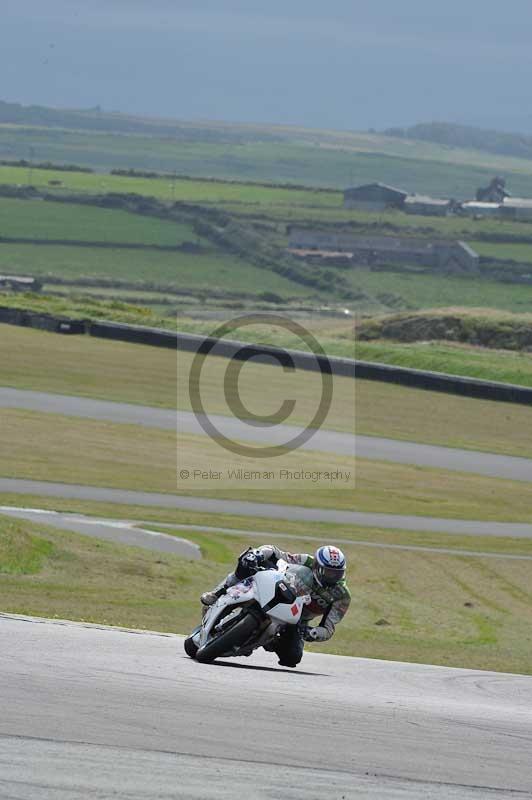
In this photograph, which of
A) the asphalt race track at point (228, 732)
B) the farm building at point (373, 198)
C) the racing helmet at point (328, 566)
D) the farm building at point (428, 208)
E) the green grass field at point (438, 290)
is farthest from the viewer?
A: the farm building at point (373, 198)

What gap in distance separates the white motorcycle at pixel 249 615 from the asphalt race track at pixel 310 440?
90.6ft

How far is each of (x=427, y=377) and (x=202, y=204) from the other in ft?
363

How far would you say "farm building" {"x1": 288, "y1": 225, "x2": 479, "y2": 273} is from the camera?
13088 cm

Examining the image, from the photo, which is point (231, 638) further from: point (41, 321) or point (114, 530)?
point (41, 321)

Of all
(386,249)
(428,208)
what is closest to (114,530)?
(386,249)

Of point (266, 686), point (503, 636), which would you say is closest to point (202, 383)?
point (503, 636)

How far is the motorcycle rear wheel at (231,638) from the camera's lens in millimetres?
12359

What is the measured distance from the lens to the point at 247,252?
131 m

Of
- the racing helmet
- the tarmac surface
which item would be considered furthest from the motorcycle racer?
the tarmac surface

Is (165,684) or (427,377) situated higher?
(165,684)

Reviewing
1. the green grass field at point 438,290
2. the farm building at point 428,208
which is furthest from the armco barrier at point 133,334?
the farm building at point 428,208

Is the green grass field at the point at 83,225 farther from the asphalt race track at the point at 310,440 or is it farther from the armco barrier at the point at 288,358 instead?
the asphalt race track at the point at 310,440

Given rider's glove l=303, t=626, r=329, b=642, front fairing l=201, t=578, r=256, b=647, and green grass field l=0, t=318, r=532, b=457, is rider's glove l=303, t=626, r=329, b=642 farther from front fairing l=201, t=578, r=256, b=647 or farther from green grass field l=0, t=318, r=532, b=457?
green grass field l=0, t=318, r=532, b=457

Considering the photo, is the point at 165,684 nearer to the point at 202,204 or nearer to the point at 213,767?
the point at 213,767
